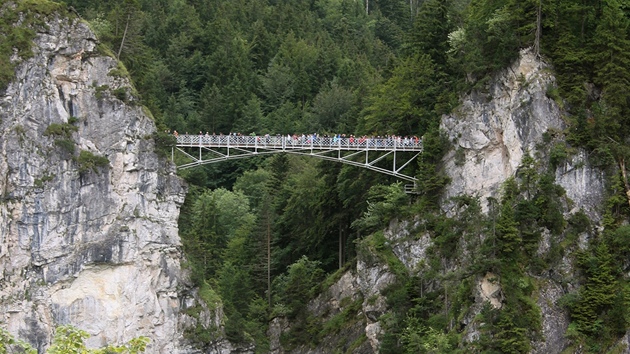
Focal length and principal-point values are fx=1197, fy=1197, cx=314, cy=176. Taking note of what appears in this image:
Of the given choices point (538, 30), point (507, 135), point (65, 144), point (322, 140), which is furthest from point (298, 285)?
point (538, 30)

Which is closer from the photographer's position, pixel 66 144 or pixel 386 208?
pixel 386 208

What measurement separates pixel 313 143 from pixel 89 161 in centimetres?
1189

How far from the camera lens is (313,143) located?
63.5 meters

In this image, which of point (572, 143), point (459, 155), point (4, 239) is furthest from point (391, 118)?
point (4, 239)

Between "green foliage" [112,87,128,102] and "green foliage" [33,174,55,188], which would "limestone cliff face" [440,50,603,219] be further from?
"green foliage" [33,174,55,188]

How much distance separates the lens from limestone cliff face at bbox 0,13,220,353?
61562 mm

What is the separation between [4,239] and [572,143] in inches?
1139

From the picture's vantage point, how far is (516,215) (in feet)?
183

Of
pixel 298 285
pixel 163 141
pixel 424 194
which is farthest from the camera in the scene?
pixel 298 285

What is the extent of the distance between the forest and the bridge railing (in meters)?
1.43

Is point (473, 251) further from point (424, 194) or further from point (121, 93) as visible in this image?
point (121, 93)

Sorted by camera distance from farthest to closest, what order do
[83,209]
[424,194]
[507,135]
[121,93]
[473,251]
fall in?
[121,93] < [83,209] < [424,194] < [507,135] < [473,251]

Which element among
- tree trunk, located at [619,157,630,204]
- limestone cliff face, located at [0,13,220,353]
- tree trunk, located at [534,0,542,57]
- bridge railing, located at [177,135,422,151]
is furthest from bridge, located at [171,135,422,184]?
tree trunk, located at [619,157,630,204]

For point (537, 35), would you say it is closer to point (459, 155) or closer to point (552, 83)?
point (552, 83)
